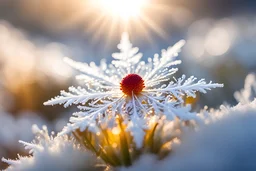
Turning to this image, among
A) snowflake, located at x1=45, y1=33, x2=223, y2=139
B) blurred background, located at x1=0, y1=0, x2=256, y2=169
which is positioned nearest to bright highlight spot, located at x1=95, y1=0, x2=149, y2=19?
blurred background, located at x1=0, y1=0, x2=256, y2=169

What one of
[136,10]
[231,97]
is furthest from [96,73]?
Answer: [136,10]

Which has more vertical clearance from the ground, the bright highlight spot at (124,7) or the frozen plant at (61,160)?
the bright highlight spot at (124,7)

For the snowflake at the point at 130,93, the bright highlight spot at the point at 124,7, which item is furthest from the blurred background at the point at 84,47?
the snowflake at the point at 130,93

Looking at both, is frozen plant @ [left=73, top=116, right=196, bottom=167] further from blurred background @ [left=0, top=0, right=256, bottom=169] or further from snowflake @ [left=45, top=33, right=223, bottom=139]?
blurred background @ [left=0, top=0, right=256, bottom=169]

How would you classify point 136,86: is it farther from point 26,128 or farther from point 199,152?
point 26,128

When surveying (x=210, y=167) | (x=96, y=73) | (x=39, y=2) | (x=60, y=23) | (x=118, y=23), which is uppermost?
(x=39, y=2)

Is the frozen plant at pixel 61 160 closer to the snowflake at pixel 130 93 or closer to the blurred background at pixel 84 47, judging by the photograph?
the snowflake at pixel 130 93
